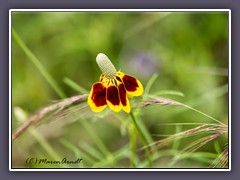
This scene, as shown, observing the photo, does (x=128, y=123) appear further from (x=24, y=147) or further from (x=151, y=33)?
(x=151, y=33)

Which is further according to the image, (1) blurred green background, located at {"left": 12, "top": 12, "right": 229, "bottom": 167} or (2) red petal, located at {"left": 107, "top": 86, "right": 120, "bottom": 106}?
(1) blurred green background, located at {"left": 12, "top": 12, "right": 229, "bottom": 167}

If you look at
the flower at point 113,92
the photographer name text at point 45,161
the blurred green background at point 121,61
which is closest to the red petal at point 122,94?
the flower at point 113,92

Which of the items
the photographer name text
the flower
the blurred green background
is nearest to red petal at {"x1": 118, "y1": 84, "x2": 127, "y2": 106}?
the flower

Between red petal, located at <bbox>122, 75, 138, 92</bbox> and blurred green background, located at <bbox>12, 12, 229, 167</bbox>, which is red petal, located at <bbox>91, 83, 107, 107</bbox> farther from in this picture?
blurred green background, located at <bbox>12, 12, 229, 167</bbox>

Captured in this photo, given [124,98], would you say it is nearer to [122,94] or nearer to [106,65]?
[122,94]

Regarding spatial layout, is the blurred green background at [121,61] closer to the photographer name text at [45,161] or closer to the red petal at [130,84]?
the photographer name text at [45,161]

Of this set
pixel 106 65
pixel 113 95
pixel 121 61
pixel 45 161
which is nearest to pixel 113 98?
pixel 113 95

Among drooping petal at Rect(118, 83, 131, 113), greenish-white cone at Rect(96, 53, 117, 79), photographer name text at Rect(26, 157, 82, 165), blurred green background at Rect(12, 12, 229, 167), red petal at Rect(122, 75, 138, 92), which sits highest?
blurred green background at Rect(12, 12, 229, 167)
